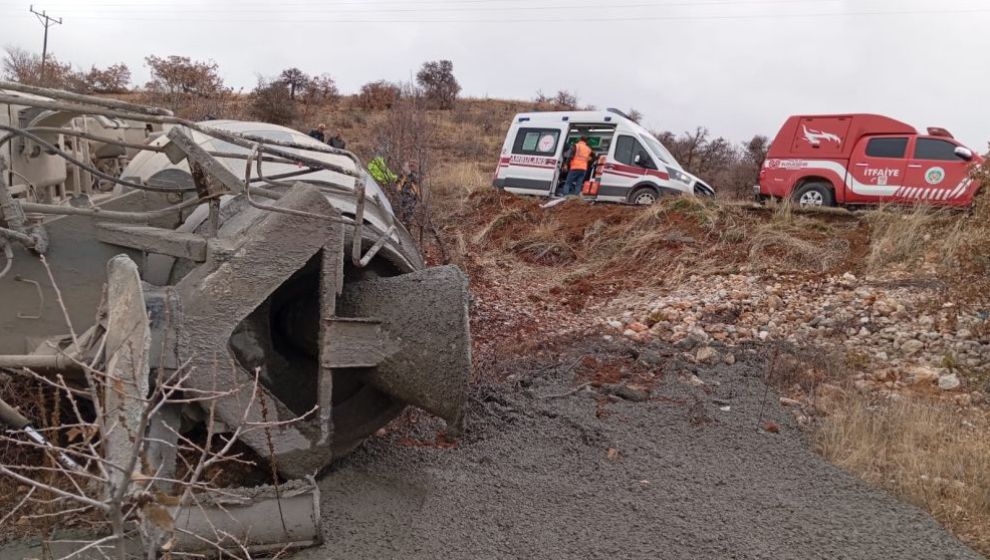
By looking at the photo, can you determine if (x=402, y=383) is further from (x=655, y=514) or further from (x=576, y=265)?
(x=576, y=265)

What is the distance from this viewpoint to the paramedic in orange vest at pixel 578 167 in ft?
47.0

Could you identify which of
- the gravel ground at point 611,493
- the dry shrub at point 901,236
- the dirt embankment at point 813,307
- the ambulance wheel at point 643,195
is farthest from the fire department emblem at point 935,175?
the gravel ground at point 611,493

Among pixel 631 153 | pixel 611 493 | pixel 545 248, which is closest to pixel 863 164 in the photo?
pixel 631 153

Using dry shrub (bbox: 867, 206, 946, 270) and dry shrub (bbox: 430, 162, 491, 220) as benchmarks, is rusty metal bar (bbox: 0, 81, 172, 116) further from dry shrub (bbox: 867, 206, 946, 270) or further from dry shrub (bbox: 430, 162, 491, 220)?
dry shrub (bbox: 430, 162, 491, 220)

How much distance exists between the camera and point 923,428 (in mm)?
4398

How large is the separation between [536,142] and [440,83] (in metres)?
21.6

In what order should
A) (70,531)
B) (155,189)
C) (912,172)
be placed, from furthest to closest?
(912,172), (155,189), (70,531)

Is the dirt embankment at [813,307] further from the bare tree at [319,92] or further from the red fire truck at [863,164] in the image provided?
the bare tree at [319,92]

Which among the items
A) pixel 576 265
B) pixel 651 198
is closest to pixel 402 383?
pixel 576 265

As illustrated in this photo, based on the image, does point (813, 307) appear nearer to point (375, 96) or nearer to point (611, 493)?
point (611, 493)

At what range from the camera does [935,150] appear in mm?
12062

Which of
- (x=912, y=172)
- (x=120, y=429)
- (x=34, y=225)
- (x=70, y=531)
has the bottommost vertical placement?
(x=70, y=531)

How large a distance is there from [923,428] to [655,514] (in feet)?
6.65

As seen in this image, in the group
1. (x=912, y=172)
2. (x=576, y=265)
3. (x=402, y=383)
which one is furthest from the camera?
(x=912, y=172)
